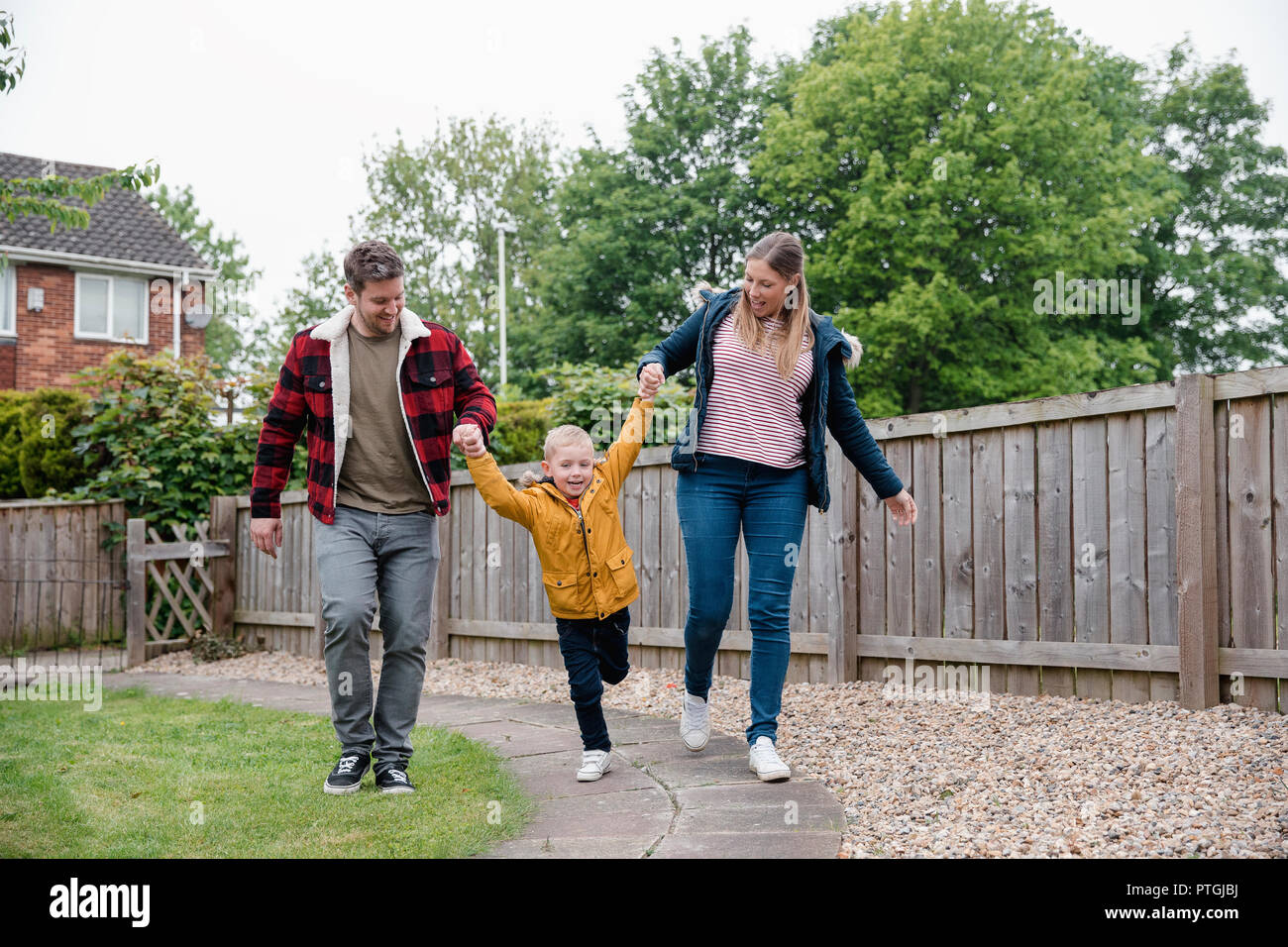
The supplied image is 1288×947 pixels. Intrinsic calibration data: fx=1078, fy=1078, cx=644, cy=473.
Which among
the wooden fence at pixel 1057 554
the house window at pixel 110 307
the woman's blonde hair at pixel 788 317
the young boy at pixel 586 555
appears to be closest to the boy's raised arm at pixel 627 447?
the young boy at pixel 586 555

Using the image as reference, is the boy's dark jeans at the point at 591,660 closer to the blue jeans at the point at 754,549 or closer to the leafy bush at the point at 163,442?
the blue jeans at the point at 754,549

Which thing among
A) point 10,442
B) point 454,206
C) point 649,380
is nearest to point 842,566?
point 649,380

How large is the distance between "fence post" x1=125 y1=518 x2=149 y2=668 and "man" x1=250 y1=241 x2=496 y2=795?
6.26 m

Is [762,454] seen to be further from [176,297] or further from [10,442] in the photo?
[176,297]

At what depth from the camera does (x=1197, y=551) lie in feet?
14.3

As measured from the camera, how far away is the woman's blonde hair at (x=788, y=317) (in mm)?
3656

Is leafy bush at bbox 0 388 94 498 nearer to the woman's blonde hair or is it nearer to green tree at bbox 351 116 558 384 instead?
the woman's blonde hair

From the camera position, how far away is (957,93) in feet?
70.6

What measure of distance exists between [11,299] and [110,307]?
67.1 inches

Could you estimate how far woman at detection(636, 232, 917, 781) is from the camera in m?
3.67

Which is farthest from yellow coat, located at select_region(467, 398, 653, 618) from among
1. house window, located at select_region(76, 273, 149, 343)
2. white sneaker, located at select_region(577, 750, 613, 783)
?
house window, located at select_region(76, 273, 149, 343)
